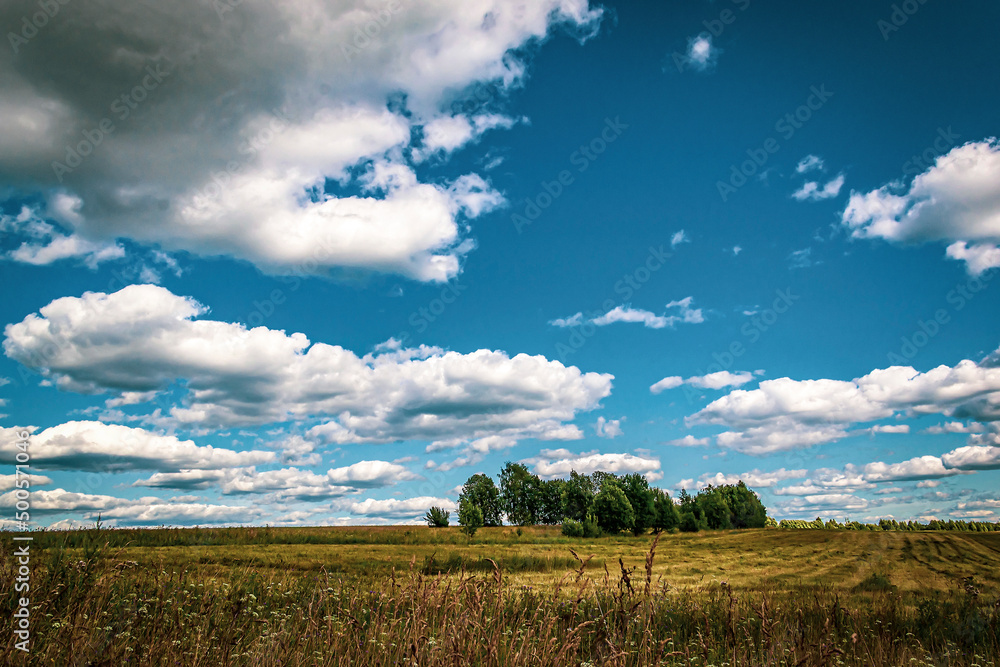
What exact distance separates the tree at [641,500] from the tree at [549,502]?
27.9 metres

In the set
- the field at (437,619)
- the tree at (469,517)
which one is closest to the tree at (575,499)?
the tree at (469,517)

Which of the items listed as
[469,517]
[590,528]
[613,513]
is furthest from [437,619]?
[613,513]

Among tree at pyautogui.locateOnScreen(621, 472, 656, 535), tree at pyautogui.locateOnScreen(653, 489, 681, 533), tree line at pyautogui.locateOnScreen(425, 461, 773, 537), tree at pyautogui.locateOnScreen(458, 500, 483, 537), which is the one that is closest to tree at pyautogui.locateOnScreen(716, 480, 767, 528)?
tree line at pyautogui.locateOnScreen(425, 461, 773, 537)

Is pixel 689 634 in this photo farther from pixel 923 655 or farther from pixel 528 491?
pixel 528 491

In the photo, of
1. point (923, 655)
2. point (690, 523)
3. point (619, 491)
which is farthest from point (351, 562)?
point (690, 523)

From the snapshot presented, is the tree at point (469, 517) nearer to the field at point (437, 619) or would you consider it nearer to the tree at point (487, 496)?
the tree at point (487, 496)

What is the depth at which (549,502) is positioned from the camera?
12662 centimetres

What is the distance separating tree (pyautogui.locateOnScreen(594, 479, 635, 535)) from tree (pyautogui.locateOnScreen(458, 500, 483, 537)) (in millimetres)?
24991

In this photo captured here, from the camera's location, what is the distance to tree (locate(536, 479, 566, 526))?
412 feet

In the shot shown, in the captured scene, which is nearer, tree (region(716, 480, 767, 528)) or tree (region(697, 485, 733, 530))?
tree (region(697, 485, 733, 530))

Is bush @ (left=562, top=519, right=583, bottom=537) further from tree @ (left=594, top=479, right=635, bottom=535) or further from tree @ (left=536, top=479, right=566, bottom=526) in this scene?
tree @ (left=536, top=479, right=566, bottom=526)

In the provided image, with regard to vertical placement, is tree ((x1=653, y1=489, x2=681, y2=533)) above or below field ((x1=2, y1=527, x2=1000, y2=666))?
below

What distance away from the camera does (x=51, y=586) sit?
6367mm

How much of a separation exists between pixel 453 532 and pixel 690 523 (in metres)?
55.7
